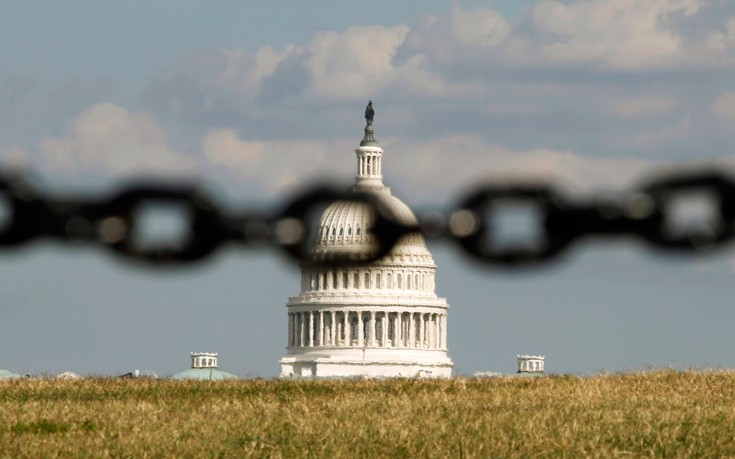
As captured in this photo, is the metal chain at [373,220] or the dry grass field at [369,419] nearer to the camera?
the metal chain at [373,220]

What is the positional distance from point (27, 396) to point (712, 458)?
18933mm

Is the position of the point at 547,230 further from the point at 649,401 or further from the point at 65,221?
the point at 649,401

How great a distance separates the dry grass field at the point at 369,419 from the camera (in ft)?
98.1

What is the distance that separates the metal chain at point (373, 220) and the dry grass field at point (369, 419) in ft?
85.4

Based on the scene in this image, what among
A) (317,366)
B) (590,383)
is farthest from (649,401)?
(317,366)

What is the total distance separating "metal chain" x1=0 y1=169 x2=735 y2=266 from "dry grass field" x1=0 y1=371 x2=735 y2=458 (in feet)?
85.4

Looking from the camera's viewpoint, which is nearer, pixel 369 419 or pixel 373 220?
pixel 373 220

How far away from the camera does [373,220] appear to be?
2.64 m

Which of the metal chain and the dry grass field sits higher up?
the dry grass field

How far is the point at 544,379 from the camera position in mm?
48906

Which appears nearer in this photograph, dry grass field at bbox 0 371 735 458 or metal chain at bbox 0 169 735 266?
metal chain at bbox 0 169 735 266

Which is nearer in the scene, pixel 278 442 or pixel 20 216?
pixel 20 216

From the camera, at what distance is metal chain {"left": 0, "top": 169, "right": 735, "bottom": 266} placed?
259 centimetres

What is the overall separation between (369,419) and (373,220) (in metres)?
32.6
